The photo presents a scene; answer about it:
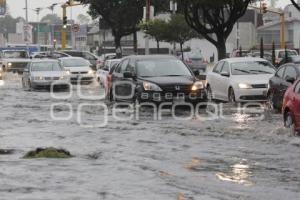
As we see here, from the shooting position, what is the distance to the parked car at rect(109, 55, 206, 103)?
18938 mm

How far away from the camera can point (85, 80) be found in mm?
37781

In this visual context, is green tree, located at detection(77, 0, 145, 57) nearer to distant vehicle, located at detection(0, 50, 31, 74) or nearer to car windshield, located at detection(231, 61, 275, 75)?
distant vehicle, located at detection(0, 50, 31, 74)

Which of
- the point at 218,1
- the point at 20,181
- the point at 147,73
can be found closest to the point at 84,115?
the point at 147,73

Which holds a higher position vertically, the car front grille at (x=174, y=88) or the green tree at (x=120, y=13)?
the green tree at (x=120, y=13)

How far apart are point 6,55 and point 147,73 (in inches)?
1439

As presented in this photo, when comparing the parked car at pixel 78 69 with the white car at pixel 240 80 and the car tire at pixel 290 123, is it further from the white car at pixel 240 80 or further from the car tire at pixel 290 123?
the car tire at pixel 290 123

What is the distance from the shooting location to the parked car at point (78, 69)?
3725 cm

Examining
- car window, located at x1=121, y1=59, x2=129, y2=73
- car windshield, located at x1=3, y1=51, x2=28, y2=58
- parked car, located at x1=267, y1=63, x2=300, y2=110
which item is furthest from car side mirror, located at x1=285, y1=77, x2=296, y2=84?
car windshield, located at x1=3, y1=51, x2=28, y2=58

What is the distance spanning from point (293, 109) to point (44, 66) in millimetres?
20082

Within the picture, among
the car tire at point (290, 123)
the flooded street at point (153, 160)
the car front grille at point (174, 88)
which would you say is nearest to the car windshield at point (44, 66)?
the flooded street at point (153, 160)

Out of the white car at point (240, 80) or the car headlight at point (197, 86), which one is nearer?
the car headlight at point (197, 86)

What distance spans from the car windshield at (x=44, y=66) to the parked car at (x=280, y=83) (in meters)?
15.3

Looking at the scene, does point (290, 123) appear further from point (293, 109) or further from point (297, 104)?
point (297, 104)

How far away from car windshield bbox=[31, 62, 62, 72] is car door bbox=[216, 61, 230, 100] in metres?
11.7
